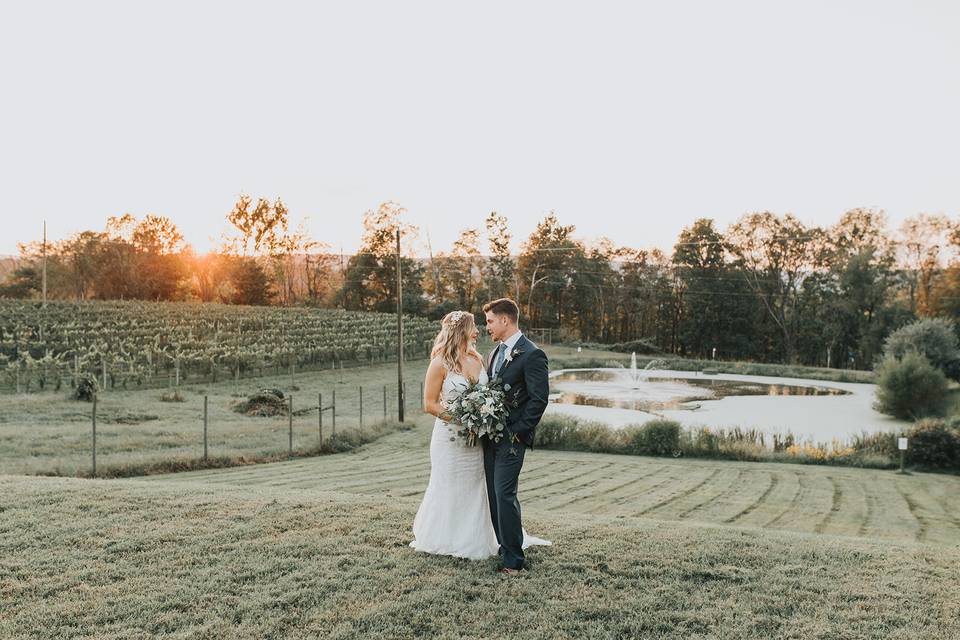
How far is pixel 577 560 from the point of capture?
19.3 ft

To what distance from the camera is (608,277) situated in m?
69.0

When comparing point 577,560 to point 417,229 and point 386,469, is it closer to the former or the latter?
point 386,469

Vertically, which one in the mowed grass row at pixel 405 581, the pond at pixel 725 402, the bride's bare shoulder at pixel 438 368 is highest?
the bride's bare shoulder at pixel 438 368

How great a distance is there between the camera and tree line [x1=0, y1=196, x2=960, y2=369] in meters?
57.6

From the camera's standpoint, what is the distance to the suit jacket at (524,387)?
539 centimetres

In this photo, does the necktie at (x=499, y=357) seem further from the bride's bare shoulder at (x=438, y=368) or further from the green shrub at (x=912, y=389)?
the green shrub at (x=912, y=389)

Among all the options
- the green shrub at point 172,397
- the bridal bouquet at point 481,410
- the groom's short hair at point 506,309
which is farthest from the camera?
the green shrub at point 172,397

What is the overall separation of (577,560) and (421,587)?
1357mm

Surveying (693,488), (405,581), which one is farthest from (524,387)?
(693,488)

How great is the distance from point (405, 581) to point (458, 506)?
30.8 inches

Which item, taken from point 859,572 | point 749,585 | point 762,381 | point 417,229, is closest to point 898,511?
point 859,572

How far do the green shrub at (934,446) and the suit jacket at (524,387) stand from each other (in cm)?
1597

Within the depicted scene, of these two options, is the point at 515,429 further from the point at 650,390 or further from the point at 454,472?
the point at 650,390

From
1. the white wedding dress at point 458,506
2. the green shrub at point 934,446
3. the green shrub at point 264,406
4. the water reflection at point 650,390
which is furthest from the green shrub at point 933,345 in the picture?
the white wedding dress at point 458,506
